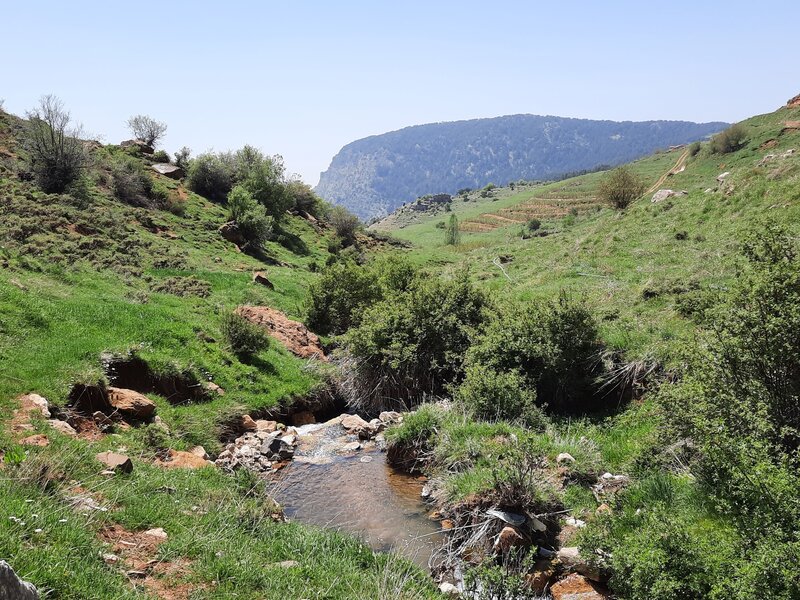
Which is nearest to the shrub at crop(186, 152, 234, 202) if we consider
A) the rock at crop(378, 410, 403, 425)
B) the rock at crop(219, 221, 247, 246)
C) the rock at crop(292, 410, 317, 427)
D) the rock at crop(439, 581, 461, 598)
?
the rock at crop(219, 221, 247, 246)

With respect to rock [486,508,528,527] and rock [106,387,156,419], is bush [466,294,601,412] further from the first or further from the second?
rock [106,387,156,419]

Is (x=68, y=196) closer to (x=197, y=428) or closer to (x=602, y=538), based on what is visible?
(x=197, y=428)

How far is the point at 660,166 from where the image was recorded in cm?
10562

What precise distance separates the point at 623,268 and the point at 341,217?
45064 millimetres

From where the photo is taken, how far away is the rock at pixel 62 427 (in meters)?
9.70

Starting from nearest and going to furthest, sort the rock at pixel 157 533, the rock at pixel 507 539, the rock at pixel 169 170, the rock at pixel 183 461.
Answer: the rock at pixel 157 533 < the rock at pixel 507 539 < the rock at pixel 183 461 < the rock at pixel 169 170

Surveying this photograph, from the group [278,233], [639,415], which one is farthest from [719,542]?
[278,233]

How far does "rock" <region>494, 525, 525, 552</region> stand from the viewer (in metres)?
8.45

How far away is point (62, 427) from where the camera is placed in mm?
9961

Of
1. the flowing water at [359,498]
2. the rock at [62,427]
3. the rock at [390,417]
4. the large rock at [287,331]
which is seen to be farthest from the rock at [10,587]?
the large rock at [287,331]

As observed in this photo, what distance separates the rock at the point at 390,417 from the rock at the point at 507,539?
21.4 feet

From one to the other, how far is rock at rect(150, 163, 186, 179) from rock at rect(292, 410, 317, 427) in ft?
137

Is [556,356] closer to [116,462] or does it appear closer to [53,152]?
[116,462]

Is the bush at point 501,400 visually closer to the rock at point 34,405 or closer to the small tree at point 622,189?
the rock at point 34,405
